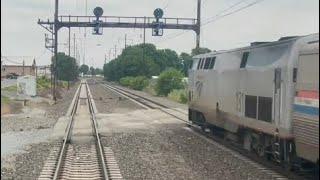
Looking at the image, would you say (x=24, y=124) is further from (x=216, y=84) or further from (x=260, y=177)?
(x=260, y=177)

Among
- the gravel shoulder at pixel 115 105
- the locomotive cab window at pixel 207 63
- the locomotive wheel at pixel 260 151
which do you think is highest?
the locomotive cab window at pixel 207 63

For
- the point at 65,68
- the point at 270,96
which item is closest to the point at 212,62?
the point at 270,96

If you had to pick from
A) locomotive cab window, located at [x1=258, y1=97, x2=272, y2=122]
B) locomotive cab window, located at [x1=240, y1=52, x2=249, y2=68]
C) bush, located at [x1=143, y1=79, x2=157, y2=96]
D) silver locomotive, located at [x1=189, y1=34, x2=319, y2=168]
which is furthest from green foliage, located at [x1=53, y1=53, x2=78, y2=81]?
locomotive cab window, located at [x1=258, y1=97, x2=272, y2=122]

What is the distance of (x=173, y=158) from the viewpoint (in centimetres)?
1630

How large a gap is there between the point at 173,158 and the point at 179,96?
1474 inches

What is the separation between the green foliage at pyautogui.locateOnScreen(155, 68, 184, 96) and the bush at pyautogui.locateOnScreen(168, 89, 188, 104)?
1305 mm

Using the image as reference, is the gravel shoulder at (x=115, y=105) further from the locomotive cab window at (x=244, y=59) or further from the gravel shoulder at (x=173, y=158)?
the locomotive cab window at (x=244, y=59)

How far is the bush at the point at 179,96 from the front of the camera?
166 feet

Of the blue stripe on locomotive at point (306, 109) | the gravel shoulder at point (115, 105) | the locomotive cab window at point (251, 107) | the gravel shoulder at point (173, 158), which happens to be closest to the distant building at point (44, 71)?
the gravel shoulder at point (115, 105)

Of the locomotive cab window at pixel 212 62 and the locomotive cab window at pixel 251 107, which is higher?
the locomotive cab window at pixel 212 62

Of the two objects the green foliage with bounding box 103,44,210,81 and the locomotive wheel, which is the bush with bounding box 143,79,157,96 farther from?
the locomotive wheel

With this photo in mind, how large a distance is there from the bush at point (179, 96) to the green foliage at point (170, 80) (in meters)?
1.30

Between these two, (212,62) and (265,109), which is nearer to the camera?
(265,109)

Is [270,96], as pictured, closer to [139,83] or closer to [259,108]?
[259,108]
